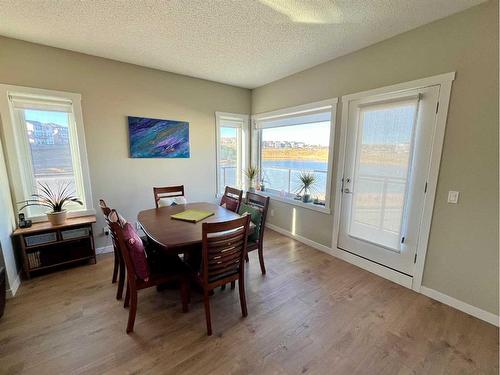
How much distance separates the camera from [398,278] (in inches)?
96.4

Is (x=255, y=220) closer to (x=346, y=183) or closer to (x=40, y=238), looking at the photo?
(x=346, y=183)

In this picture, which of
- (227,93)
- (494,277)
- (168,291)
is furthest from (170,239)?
(227,93)

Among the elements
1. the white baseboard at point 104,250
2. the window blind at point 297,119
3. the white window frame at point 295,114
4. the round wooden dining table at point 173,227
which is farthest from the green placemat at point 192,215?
the window blind at point 297,119

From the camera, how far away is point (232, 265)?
1.86 m

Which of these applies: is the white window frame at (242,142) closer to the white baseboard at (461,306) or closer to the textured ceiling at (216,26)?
the textured ceiling at (216,26)

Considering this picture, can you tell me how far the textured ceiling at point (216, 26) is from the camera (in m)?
1.81

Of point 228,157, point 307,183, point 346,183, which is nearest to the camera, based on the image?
point 346,183

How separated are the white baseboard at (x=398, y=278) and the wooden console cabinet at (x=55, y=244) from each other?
293 cm

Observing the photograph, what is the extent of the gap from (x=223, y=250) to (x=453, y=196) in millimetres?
2142

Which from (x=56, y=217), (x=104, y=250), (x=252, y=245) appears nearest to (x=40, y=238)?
(x=56, y=217)

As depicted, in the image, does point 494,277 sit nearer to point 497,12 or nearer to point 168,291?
point 497,12

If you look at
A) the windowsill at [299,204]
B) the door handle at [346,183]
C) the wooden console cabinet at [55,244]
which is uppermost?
the door handle at [346,183]

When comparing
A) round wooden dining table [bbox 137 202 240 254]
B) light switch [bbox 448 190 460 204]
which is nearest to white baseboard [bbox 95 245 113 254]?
round wooden dining table [bbox 137 202 240 254]

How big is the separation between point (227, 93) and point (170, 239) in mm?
3029
